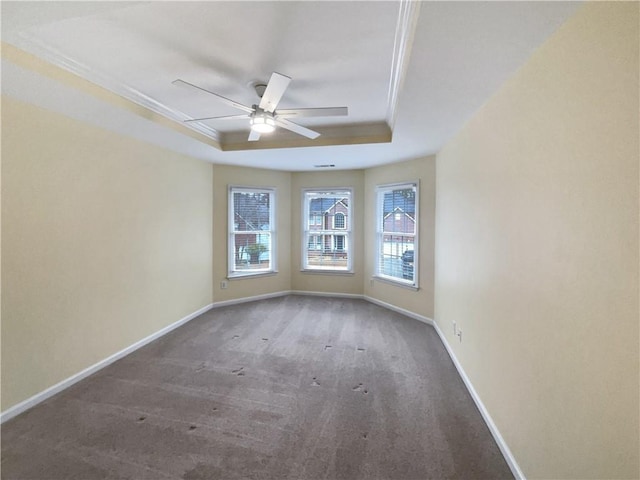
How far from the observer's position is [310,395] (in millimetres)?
2270

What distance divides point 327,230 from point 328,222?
0.15 m

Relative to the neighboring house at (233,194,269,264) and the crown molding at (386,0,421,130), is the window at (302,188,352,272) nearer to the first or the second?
the neighboring house at (233,194,269,264)

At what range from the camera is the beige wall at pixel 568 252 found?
0.92 meters

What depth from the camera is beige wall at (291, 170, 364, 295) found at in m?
4.92

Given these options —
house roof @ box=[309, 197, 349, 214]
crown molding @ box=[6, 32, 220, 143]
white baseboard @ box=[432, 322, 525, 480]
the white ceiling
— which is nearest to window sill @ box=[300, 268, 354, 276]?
house roof @ box=[309, 197, 349, 214]

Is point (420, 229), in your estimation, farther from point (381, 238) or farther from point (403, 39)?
point (403, 39)

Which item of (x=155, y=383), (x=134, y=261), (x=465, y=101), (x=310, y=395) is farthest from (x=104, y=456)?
(x=465, y=101)

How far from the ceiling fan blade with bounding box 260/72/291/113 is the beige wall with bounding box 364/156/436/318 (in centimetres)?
246

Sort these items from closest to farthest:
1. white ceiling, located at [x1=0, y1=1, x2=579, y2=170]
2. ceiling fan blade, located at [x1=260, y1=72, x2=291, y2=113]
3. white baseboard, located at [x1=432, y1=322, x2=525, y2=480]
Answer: white ceiling, located at [x1=0, y1=1, x2=579, y2=170] → white baseboard, located at [x1=432, y1=322, x2=525, y2=480] → ceiling fan blade, located at [x1=260, y1=72, x2=291, y2=113]

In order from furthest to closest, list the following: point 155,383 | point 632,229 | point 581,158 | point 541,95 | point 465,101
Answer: point 155,383, point 465,101, point 541,95, point 581,158, point 632,229

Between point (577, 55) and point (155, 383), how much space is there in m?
3.53

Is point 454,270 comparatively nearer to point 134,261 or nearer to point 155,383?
point 155,383

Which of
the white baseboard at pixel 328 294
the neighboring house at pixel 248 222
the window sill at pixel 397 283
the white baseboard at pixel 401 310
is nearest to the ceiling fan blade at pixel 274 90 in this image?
the neighboring house at pixel 248 222

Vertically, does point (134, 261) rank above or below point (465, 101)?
below
